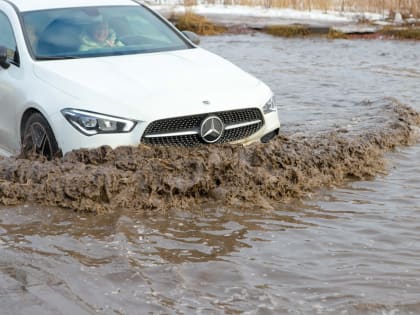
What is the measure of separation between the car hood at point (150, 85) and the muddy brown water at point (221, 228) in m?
0.34

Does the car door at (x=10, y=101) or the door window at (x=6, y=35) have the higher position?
the door window at (x=6, y=35)

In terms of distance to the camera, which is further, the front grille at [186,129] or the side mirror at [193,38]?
the side mirror at [193,38]

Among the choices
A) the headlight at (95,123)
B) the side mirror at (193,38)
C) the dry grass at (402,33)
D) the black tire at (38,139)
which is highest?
the side mirror at (193,38)

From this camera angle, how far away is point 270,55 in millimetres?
17391

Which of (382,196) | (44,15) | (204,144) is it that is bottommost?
(382,196)

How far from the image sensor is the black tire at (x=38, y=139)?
6.50 m

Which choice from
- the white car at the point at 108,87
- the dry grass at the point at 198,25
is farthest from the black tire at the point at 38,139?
the dry grass at the point at 198,25

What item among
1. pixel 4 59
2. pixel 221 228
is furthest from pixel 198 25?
pixel 221 228

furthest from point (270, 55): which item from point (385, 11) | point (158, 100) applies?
point (158, 100)

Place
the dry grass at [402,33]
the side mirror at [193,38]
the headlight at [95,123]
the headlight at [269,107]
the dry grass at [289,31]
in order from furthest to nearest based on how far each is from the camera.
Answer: the dry grass at [289,31], the dry grass at [402,33], the side mirror at [193,38], the headlight at [269,107], the headlight at [95,123]

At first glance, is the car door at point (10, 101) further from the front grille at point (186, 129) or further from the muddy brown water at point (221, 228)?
the front grille at point (186, 129)

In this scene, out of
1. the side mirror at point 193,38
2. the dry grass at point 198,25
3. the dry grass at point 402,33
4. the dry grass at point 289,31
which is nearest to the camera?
the side mirror at point 193,38

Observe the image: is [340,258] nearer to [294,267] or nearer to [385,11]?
[294,267]

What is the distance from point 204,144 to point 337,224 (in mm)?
1248
